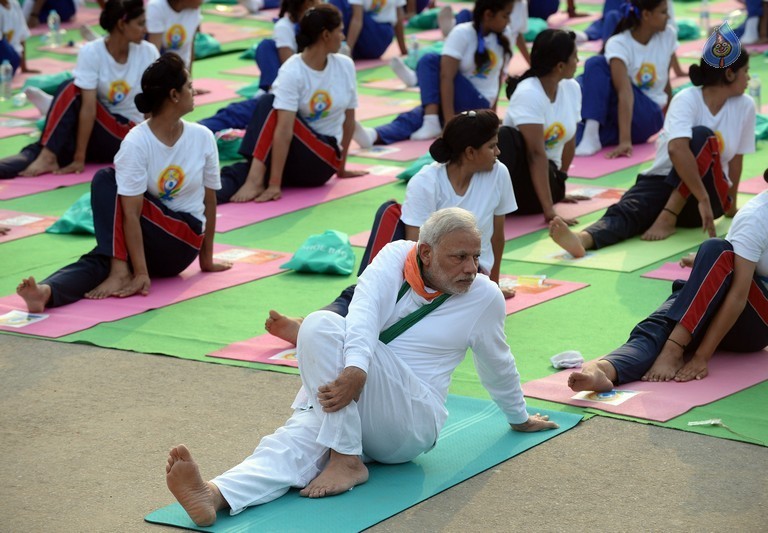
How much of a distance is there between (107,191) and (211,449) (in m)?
2.01

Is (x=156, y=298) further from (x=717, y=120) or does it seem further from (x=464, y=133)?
(x=717, y=120)

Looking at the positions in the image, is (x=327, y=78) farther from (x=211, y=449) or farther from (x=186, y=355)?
(x=211, y=449)

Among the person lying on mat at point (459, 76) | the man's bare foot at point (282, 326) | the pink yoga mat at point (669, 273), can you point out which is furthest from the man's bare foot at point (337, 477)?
the person lying on mat at point (459, 76)

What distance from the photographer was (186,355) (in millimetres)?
5172

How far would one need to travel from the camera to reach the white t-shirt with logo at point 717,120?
20.9ft

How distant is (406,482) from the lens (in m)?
3.91

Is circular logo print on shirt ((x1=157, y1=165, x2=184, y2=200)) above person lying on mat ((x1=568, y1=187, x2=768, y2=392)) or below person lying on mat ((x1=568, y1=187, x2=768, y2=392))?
above

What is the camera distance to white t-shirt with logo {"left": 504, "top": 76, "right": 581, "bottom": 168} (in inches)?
270

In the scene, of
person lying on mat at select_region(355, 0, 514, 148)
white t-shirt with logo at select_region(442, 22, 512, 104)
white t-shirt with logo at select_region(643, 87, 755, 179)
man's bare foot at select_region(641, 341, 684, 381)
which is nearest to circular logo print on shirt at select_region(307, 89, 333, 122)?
person lying on mat at select_region(355, 0, 514, 148)

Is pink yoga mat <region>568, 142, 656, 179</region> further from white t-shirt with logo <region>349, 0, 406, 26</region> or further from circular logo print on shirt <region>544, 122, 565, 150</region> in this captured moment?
white t-shirt with logo <region>349, 0, 406, 26</region>

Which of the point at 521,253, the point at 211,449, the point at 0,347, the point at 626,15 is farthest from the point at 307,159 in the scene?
the point at 211,449

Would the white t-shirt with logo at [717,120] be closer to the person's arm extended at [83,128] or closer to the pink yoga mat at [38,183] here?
the person's arm extended at [83,128]

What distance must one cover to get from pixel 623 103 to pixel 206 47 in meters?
5.42

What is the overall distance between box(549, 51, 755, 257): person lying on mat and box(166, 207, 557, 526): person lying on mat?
90.5 inches
